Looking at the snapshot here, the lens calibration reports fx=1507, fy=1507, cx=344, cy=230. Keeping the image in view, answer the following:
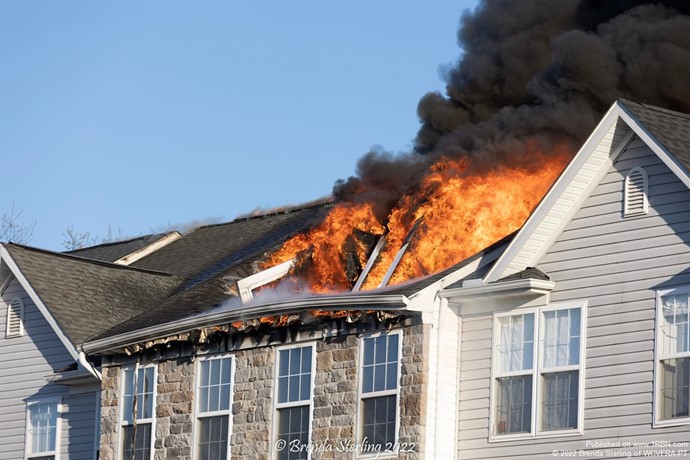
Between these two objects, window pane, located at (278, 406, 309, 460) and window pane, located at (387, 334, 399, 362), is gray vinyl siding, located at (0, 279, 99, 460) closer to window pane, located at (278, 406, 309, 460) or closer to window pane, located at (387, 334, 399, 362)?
window pane, located at (278, 406, 309, 460)

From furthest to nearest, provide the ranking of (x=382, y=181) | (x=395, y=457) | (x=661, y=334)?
(x=382, y=181) < (x=395, y=457) < (x=661, y=334)

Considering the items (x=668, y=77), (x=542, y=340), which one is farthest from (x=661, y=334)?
(x=668, y=77)

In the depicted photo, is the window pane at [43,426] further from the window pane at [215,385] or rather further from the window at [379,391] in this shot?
the window at [379,391]

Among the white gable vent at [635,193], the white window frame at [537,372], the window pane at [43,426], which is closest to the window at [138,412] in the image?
the window pane at [43,426]

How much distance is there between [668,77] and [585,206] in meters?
4.61

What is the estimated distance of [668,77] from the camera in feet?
82.6

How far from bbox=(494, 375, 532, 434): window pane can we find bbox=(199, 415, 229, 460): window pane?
5.19 m

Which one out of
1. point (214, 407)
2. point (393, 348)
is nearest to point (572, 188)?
point (393, 348)

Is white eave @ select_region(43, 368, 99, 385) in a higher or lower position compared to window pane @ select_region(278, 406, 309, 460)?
higher

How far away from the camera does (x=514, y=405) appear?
21.8 meters

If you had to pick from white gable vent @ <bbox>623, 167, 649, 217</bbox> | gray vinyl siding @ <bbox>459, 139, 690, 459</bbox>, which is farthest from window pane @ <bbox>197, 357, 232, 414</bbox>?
white gable vent @ <bbox>623, 167, 649, 217</bbox>

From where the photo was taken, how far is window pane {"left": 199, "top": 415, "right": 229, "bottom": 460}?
24.9 metres

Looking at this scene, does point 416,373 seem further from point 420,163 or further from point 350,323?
point 420,163

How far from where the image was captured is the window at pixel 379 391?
2258cm
